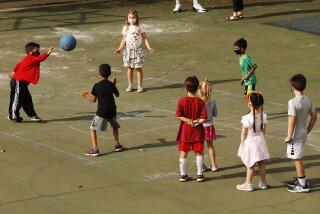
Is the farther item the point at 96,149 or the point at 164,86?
the point at 164,86

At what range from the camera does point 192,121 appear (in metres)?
13.5

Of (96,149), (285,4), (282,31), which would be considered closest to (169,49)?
(282,31)

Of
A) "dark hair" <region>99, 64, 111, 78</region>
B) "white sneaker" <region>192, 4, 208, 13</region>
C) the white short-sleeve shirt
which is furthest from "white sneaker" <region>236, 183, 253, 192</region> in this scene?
"white sneaker" <region>192, 4, 208, 13</region>

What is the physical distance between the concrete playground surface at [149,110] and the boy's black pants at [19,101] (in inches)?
9.0

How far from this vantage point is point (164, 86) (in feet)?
68.0

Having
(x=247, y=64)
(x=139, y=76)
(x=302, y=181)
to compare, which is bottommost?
(x=302, y=181)

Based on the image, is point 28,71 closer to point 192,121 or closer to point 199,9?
point 192,121

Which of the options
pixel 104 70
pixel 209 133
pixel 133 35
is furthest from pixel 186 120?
pixel 133 35

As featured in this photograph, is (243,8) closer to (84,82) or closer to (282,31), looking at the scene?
(282,31)

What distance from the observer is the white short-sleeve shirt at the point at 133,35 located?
65.4ft

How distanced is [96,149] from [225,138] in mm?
2494

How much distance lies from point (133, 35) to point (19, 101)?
353 centimetres

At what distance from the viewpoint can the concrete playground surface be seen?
42.8 ft

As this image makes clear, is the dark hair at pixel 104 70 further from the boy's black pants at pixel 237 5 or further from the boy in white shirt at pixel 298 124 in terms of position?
the boy's black pants at pixel 237 5
